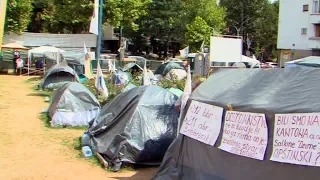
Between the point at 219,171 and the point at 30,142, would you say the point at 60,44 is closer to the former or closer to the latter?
the point at 30,142

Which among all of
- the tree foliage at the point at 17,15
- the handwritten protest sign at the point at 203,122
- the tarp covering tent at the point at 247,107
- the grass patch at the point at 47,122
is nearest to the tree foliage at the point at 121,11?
the tree foliage at the point at 17,15

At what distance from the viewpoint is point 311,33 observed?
50438 millimetres

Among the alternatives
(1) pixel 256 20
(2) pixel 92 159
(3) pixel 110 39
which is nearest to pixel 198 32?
(3) pixel 110 39

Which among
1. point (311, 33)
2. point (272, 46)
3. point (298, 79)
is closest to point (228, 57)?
point (298, 79)

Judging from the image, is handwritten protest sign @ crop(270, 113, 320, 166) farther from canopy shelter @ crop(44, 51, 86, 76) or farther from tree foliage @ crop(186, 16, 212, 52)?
tree foliage @ crop(186, 16, 212, 52)

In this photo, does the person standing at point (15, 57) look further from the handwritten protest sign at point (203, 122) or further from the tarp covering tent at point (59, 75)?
the handwritten protest sign at point (203, 122)

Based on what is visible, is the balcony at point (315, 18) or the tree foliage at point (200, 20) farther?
the balcony at point (315, 18)

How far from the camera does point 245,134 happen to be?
6066 mm

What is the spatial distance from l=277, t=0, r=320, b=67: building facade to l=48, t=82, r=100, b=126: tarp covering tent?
40.4 metres

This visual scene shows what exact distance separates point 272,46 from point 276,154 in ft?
217

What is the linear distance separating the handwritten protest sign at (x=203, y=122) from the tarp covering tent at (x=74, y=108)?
6.71 meters

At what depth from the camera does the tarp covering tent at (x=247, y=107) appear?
18.1 feet

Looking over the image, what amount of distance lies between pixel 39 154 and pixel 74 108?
3329 mm

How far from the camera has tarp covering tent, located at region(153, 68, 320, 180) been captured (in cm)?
553
